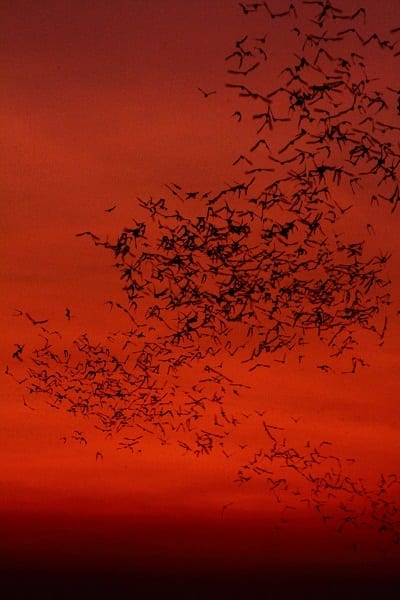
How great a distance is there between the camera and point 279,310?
14.7 meters

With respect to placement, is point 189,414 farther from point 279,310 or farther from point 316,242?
point 316,242

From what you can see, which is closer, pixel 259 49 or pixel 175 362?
pixel 259 49

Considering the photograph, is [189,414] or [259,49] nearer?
[259,49]

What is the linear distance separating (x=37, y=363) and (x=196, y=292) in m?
2.54

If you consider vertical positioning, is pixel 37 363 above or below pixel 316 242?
below

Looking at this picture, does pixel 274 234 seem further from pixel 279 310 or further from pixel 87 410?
pixel 87 410

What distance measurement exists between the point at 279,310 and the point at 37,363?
131 inches

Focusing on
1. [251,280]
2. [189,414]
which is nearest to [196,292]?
[251,280]

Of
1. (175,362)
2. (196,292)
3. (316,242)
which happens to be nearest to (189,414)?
(175,362)

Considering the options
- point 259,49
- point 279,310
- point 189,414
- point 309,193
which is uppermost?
point 259,49

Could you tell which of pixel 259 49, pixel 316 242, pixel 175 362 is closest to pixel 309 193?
pixel 316 242

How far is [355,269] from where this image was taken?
48.2ft

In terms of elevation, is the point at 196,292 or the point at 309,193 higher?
the point at 309,193

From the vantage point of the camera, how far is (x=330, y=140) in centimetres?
Result: 1398
